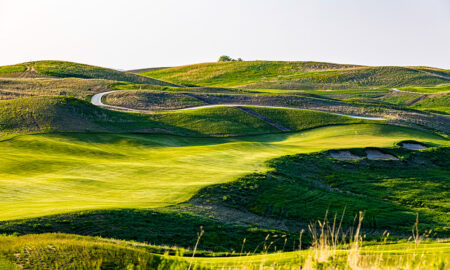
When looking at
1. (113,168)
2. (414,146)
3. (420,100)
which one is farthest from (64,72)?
(414,146)

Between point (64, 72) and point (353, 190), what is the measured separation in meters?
90.0

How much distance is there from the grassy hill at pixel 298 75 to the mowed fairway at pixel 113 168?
7397cm

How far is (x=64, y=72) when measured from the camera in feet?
355

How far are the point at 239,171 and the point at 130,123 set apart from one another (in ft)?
94.1

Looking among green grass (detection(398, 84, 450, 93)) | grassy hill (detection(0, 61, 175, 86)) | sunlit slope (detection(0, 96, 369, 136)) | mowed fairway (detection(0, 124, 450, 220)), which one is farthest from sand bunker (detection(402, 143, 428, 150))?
green grass (detection(398, 84, 450, 93))

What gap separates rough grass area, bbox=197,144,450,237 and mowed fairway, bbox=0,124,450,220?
180 centimetres

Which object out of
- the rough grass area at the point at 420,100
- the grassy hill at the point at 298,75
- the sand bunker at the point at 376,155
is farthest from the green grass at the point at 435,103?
the sand bunker at the point at 376,155

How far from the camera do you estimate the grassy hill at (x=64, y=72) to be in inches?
4125

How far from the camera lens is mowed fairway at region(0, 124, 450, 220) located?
2252 centimetres

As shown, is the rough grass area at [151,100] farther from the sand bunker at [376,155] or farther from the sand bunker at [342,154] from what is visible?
the sand bunker at [376,155]

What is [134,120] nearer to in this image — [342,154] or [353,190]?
[342,154]

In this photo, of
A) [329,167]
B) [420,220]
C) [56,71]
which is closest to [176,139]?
[329,167]

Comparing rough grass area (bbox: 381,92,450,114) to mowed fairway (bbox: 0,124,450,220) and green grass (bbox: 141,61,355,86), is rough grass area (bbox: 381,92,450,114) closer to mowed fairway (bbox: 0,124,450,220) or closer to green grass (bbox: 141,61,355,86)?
green grass (bbox: 141,61,355,86)

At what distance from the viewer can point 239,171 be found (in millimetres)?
31672
